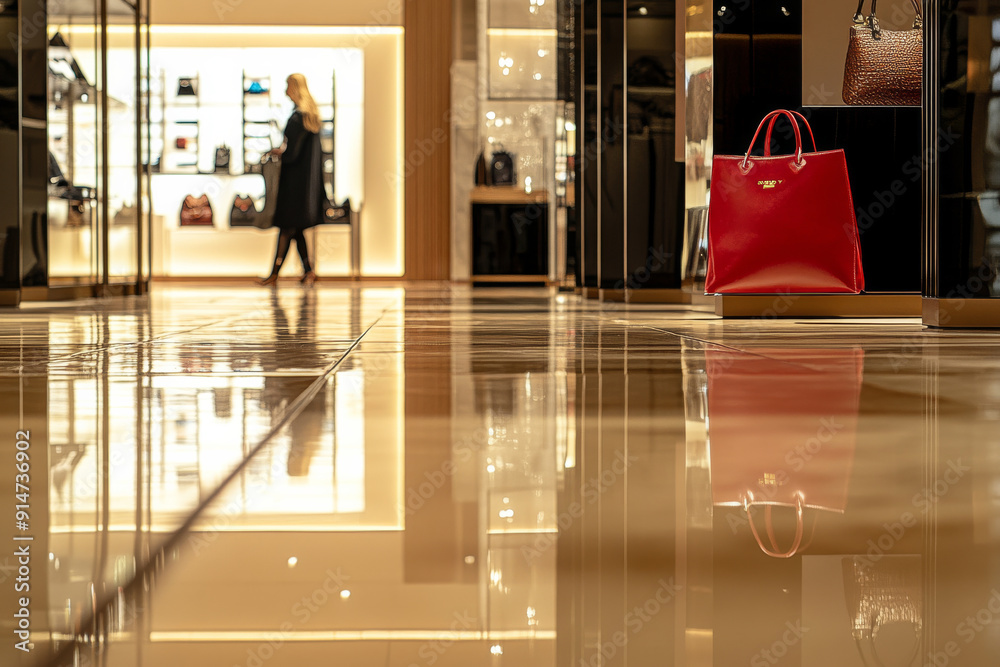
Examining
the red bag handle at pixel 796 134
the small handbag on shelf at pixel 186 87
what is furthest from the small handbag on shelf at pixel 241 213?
the red bag handle at pixel 796 134

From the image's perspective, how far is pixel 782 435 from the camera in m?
0.91

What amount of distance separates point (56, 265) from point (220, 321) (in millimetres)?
2697

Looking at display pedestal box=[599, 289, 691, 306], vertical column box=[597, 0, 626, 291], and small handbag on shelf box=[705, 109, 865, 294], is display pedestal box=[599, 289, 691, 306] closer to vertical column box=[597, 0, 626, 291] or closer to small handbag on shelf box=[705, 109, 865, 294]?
vertical column box=[597, 0, 626, 291]

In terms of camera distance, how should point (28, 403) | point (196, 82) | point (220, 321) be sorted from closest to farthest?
point (28, 403), point (220, 321), point (196, 82)

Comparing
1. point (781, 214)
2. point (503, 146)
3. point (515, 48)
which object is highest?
point (515, 48)

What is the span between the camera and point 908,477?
713mm

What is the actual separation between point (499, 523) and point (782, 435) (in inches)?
16.0

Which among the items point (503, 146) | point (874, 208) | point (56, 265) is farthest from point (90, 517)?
point (503, 146)

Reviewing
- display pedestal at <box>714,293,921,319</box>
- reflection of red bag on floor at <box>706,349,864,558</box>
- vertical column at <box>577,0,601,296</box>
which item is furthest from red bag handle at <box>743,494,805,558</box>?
vertical column at <box>577,0,601,296</box>

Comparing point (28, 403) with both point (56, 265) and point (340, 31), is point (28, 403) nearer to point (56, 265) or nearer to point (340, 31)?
point (56, 265)

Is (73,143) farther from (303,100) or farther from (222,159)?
(222,159)

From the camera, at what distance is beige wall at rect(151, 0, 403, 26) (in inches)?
519

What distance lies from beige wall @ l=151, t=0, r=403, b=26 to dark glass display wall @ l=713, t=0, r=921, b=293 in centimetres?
982

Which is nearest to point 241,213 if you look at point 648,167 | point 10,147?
point 10,147
